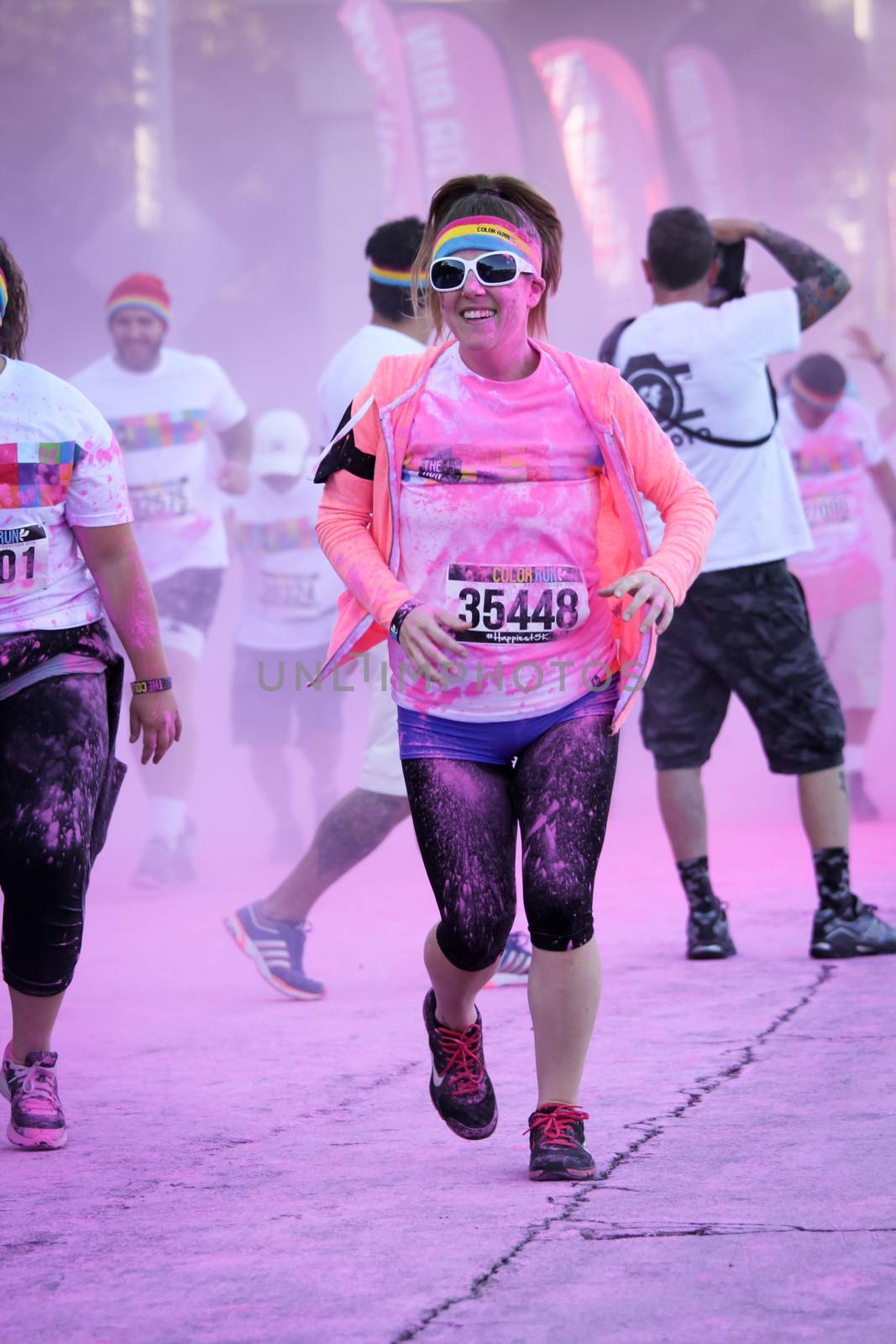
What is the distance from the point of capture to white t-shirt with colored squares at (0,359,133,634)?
12.0 feet

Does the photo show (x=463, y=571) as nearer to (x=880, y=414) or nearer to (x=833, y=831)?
(x=833, y=831)

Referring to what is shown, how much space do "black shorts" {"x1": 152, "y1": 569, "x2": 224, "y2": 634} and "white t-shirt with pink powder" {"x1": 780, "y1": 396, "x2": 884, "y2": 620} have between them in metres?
2.80

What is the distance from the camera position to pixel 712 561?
5.48m

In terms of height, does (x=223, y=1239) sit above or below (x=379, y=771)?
below

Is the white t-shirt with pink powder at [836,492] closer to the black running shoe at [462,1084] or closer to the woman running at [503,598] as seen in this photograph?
the woman running at [503,598]

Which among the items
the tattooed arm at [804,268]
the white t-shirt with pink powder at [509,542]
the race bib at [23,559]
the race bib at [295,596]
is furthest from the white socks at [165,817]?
the white t-shirt with pink powder at [509,542]

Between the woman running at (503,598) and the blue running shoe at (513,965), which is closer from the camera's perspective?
the woman running at (503,598)

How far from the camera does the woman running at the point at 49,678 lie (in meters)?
3.63

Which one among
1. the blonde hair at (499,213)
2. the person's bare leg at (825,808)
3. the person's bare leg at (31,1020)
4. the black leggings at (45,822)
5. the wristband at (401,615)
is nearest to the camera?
the wristband at (401,615)

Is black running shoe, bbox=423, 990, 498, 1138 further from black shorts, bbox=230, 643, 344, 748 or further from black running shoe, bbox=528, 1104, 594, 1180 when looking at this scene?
black shorts, bbox=230, 643, 344, 748

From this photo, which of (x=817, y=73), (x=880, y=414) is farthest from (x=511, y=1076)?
(x=817, y=73)

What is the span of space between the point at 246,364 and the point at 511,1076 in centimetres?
831

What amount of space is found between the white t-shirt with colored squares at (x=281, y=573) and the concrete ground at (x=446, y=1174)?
368 centimetres

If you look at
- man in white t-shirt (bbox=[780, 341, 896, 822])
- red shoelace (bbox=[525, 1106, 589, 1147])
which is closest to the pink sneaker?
red shoelace (bbox=[525, 1106, 589, 1147])
